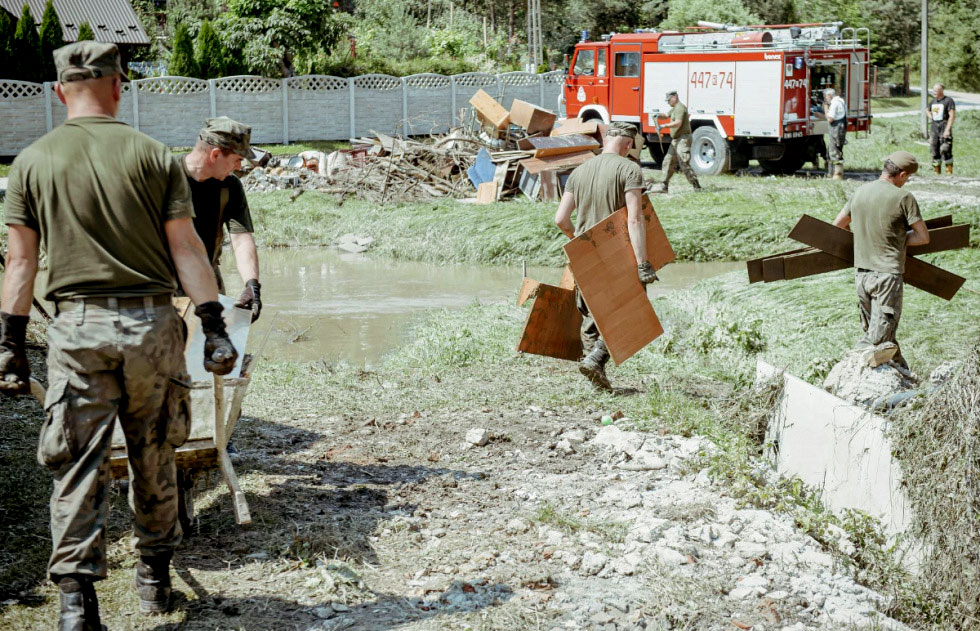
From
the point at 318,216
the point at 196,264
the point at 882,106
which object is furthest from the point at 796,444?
the point at 882,106

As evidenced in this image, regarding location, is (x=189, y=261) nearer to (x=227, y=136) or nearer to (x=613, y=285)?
(x=227, y=136)

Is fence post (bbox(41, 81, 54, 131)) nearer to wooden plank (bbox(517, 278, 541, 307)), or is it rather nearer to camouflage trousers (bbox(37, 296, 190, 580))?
wooden plank (bbox(517, 278, 541, 307))

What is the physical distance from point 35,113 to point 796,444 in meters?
21.3

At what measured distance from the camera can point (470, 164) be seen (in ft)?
57.4

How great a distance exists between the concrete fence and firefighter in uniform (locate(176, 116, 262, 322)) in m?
16.6

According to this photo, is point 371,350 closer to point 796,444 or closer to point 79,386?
point 796,444

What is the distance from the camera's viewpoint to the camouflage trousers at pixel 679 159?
1695 cm

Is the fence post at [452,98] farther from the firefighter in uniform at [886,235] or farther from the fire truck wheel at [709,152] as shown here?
the firefighter in uniform at [886,235]

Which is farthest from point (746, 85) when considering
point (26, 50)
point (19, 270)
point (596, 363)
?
point (19, 270)

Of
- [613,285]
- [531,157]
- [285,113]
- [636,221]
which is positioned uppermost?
[285,113]

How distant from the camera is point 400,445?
599 cm

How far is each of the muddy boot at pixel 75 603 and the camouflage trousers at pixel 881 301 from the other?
198 inches

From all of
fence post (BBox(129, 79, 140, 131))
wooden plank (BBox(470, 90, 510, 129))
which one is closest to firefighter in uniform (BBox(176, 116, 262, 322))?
wooden plank (BBox(470, 90, 510, 129))

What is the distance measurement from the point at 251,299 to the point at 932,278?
14.0 feet
